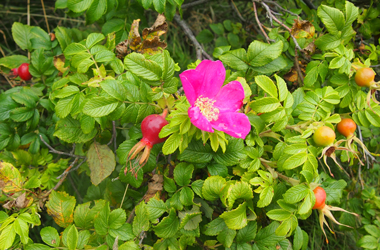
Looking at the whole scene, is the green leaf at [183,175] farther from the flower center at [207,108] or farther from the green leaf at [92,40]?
the green leaf at [92,40]

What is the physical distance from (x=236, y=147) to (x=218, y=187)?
0.18m

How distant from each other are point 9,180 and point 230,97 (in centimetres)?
112

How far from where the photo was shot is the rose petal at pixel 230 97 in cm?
102

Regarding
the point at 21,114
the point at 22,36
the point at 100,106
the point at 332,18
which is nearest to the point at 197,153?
the point at 100,106

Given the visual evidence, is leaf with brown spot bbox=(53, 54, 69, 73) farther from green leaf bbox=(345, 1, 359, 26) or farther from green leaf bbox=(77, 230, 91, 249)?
green leaf bbox=(345, 1, 359, 26)

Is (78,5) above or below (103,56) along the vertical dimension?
above

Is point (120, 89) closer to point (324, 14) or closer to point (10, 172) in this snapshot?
point (10, 172)

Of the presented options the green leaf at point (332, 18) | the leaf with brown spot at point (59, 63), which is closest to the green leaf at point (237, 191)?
the green leaf at point (332, 18)

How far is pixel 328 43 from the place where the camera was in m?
1.33

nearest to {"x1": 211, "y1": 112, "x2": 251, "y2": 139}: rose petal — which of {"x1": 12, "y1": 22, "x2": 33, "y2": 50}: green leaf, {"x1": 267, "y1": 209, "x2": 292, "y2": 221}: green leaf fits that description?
{"x1": 267, "y1": 209, "x2": 292, "y2": 221}: green leaf

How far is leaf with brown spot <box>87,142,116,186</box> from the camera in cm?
143

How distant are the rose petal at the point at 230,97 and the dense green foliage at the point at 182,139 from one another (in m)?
0.09

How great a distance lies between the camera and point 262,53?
1.26 m

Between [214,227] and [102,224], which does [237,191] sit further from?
[102,224]
